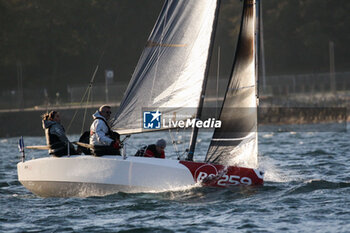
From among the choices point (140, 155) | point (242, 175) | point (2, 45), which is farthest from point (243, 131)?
point (2, 45)

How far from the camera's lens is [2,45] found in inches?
2050

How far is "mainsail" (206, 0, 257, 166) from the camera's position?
1393cm

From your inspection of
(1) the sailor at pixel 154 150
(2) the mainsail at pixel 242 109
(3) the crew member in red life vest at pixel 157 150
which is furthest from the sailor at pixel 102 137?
(2) the mainsail at pixel 242 109

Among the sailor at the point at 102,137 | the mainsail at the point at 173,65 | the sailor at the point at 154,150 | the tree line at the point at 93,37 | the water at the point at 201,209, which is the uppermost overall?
the tree line at the point at 93,37

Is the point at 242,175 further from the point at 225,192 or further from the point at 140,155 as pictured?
the point at 140,155

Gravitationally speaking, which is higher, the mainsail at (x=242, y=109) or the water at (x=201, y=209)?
the mainsail at (x=242, y=109)

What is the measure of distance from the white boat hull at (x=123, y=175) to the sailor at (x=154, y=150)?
521mm

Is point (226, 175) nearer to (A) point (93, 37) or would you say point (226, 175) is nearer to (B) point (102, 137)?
(B) point (102, 137)

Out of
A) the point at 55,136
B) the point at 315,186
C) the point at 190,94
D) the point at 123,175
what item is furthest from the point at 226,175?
the point at 55,136

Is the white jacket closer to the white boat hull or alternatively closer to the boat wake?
the white boat hull

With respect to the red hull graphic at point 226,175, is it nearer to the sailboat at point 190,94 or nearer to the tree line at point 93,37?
the sailboat at point 190,94

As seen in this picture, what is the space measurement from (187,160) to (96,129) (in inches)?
72.7

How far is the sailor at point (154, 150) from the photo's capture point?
45.0ft

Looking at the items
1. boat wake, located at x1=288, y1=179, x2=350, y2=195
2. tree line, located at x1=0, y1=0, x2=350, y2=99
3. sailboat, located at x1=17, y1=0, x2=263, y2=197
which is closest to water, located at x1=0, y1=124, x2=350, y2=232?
boat wake, located at x1=288, y1=179, x2=350, y2=195
